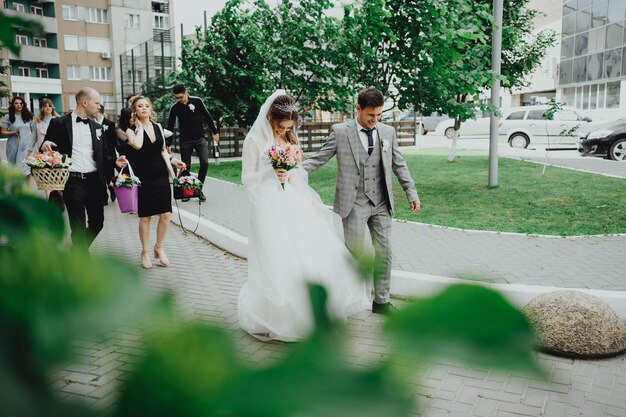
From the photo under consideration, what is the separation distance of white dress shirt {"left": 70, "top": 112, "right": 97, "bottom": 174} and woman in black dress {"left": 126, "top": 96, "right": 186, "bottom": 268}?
0.53m

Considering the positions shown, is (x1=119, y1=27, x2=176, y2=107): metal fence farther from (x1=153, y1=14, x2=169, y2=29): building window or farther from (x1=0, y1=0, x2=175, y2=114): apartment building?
(x1=153, y1=14, x2=169, y2=29): building window

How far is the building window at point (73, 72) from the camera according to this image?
53188mm

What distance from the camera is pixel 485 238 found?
8.25m

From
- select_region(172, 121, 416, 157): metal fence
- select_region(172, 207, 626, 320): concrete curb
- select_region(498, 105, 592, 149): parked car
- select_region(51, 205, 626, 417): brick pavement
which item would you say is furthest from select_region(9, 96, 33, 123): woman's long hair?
select_region(498, 105, 592, 149): parked car

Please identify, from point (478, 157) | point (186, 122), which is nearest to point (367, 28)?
point (186, 122)

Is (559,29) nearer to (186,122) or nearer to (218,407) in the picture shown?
(186,122)

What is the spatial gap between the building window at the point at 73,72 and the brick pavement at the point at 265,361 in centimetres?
4662

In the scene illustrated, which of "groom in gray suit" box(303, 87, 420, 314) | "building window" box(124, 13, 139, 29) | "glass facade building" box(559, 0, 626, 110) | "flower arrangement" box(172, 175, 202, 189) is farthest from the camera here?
"building window" box(124, 13, 139, 29)

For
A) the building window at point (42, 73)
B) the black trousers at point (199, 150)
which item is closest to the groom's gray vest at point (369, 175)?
the black trousers at point (199, 150)

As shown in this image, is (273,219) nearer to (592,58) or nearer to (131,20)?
(592,58)

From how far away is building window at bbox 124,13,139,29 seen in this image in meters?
54.5

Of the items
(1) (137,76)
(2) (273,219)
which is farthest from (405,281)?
(1) (137,76)

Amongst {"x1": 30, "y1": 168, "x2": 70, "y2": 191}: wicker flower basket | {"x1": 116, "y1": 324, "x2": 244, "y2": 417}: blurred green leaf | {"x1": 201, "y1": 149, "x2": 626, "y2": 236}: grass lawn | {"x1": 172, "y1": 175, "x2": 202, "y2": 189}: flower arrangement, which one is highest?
{"x1": 116, "y1": 324, "x2": 244, "y2": 417}: blurred green leaf

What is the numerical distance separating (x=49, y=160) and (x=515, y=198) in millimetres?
8870
